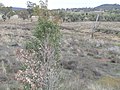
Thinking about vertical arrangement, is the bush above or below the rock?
above

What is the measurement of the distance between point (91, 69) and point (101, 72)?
0.55m

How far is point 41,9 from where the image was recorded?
12.7 meters

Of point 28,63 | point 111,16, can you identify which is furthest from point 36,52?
point 111,16

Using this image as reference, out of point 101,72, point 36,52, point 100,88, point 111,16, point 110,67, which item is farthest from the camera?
point 111,16

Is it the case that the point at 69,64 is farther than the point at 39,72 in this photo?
Yes

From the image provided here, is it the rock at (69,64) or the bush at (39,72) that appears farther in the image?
the rock at (69,64)

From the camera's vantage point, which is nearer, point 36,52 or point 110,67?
point 36,52

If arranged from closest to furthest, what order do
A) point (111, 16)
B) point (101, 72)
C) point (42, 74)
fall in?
point (42, 74), point (101, 72), point (111, 16)

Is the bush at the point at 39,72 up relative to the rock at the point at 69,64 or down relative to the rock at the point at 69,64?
up

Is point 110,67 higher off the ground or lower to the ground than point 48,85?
lower

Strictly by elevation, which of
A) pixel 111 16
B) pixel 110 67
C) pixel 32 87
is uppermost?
pixel 32 87

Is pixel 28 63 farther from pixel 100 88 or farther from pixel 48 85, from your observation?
pixel 100 88

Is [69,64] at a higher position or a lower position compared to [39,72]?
lower

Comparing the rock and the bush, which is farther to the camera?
the rock
